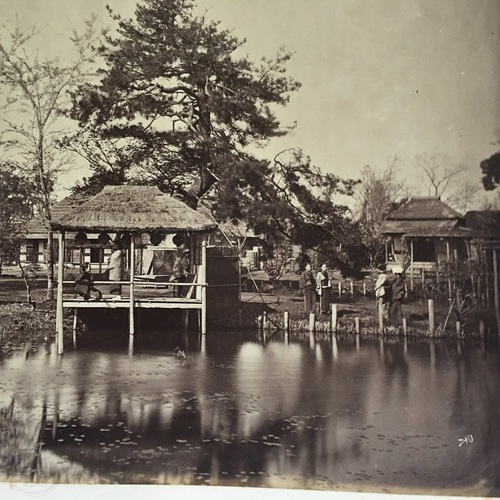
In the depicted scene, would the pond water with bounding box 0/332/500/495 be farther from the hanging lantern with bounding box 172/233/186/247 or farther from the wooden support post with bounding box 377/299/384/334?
the hanging lantern with bounding box 172/233/186/247

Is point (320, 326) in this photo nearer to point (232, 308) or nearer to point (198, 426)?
point (232, 308)

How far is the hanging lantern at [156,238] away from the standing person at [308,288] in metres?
1.49

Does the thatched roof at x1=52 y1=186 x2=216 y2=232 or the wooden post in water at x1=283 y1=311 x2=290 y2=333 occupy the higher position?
the thatched roof at x1=52 y1=186 x2=216 y2=232

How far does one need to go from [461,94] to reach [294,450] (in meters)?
1.90

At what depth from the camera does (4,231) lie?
3.49 metres

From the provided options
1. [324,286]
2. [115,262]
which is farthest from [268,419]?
[115,262]

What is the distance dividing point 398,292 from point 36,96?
8.16ft

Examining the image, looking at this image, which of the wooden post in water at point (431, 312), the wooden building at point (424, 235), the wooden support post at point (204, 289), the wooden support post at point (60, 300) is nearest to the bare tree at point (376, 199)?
the wooden building at point (424, 235)

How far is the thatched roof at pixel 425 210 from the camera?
305 centimetres

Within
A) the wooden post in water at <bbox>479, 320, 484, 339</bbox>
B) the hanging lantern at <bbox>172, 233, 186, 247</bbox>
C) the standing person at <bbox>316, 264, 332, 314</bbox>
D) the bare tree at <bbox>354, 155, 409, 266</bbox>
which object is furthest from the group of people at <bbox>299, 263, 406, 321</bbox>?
the hanging lantern at <bbox>172, 233, 186, 247</bbox>

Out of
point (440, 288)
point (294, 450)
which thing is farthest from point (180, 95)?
point (294, 450)

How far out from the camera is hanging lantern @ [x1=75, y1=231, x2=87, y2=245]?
14.1ft

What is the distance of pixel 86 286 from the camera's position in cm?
423

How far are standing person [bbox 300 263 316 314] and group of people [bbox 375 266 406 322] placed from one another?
415 millimetres
